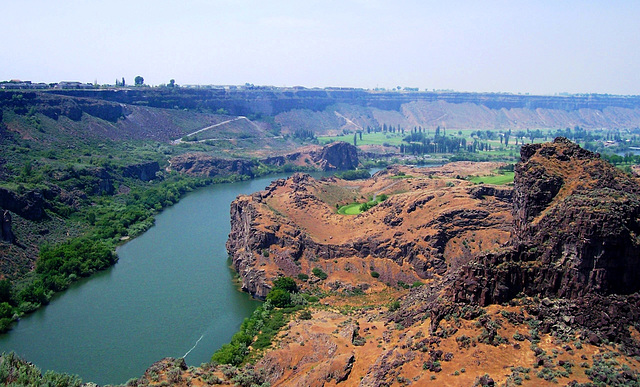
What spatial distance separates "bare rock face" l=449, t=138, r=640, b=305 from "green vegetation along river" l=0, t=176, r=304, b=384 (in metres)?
21.9

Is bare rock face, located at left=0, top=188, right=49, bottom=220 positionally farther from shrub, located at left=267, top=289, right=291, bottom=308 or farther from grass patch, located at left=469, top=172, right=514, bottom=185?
grass patch, located at left=469, top=172, right=514, bottom=185

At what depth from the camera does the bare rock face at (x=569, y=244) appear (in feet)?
79.4

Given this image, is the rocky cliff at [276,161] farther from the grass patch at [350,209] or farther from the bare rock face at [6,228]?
the bare rock face at [6,228]

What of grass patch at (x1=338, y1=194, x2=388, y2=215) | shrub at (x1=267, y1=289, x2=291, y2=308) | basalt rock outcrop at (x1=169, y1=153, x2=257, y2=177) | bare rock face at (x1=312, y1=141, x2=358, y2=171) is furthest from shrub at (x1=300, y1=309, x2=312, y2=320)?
bare rock face at (x1=312, y1=141, x2=358, y2=171)

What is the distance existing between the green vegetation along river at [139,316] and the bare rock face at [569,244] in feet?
71.9

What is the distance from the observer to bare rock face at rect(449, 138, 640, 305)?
79.4 feet

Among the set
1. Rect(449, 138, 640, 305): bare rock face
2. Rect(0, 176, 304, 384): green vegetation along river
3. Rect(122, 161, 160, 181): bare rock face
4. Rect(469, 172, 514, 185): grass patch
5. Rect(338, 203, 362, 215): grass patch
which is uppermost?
Rect(449, 138, 640, 305): bare rock face

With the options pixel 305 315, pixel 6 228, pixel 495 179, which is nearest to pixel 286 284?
pixel 305 315

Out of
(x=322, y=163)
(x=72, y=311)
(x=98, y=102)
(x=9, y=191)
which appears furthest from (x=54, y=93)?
(x=72, y=311)

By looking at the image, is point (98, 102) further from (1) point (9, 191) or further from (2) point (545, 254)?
(2) point (545, 254)

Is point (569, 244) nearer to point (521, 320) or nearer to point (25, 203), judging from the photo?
point (521, 320)

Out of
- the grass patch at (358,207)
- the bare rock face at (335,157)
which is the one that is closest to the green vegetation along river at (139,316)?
the grass patch at (358,207)

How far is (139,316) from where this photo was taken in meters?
46.2

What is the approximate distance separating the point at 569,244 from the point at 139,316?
111ft
